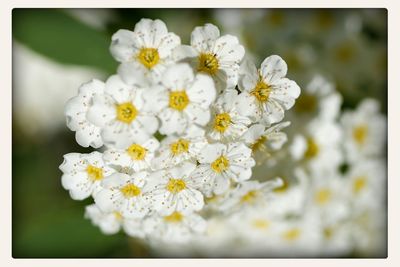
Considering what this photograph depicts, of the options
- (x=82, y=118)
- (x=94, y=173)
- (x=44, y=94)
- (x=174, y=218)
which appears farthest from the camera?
(x=44, y=94)

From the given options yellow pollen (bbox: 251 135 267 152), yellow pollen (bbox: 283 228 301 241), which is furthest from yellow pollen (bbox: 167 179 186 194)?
yellow pollen (bbox: 283 228 301 241)

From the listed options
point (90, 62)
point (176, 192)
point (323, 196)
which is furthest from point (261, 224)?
point (90, 62)

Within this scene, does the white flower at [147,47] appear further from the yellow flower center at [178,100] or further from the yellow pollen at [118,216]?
the yellow pollen at [118,216]

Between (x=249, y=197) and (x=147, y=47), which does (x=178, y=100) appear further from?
(x=249, y=197)

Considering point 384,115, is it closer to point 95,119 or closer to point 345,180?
point 345,180

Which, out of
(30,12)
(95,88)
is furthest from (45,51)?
(95,88)

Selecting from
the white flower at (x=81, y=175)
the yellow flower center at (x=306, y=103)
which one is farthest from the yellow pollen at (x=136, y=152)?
the yellow flower center at (x=306, y=103)

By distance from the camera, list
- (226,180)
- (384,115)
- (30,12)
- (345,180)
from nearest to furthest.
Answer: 1. (226,180)
2. (30,12)
3. (345,180)
4. (384,115)
